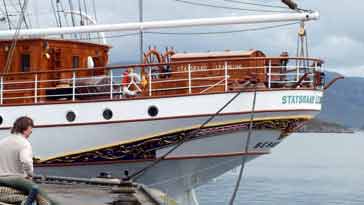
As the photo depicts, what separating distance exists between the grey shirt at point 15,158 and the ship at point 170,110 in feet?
27.9

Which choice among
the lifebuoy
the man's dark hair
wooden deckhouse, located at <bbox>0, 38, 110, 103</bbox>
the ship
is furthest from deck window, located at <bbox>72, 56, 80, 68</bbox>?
the man's dark hair

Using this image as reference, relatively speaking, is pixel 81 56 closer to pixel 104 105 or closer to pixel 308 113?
pixel 104 105

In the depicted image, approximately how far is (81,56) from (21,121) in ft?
38.7

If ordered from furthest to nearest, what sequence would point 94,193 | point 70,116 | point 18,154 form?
point 70,116, point 94,193, point 18,154

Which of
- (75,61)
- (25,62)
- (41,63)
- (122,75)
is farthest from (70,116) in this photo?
(75,61)

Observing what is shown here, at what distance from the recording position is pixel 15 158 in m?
10.7

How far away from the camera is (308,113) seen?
19.7m

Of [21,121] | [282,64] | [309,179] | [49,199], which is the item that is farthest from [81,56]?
[309,179]

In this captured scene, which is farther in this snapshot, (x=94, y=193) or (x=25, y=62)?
(x=25, y=62)

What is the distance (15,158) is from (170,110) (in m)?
8.59

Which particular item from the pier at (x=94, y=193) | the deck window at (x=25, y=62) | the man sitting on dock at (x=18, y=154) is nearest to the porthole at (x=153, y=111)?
the deck window at (x=25, y=62)

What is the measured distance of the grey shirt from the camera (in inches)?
422

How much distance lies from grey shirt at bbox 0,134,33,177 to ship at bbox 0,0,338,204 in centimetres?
850

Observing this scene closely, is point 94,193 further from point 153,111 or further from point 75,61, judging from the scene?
point 75,61
